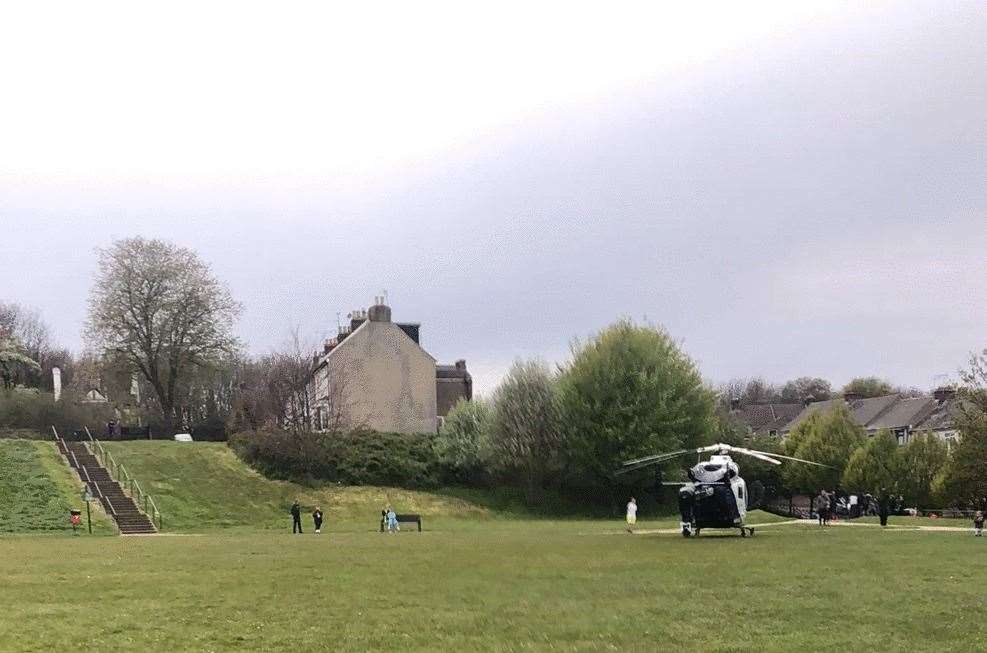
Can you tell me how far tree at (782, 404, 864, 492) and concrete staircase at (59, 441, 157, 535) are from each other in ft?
164

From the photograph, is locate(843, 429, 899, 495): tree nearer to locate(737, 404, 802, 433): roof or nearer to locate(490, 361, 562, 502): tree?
locate(490, 361, 562, 502): tree

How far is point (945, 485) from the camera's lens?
195ft

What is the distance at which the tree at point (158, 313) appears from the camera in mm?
72125

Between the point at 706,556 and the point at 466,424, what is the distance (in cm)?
4194

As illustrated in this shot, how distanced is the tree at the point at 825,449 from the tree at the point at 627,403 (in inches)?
735

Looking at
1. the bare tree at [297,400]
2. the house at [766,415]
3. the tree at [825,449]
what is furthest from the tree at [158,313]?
the house at [766,415]

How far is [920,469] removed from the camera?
7075cm

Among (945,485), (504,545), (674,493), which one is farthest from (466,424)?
(504,545)

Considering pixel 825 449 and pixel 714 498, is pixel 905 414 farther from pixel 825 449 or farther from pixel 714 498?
pixel 714 498

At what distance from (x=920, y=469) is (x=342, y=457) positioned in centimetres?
4111

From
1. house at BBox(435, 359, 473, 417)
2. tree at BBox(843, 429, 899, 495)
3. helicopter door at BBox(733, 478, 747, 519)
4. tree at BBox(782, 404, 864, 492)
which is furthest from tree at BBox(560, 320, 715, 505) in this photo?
house at BBox(435, 359, 473, 417)

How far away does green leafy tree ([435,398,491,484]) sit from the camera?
213 ft

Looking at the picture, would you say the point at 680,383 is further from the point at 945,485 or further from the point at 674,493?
the point at 945,485

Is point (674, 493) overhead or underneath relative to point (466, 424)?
underneath
